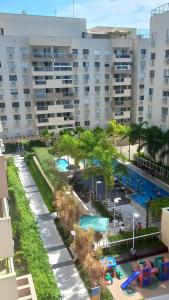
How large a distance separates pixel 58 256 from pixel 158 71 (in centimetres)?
2559

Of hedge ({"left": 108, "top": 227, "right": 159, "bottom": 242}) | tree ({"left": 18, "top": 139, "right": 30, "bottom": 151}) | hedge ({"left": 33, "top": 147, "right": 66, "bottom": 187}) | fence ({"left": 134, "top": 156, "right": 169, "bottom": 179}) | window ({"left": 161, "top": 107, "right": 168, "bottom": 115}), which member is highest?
window ({"left": 161, "top": 107, "right": 168, "bottom": 115})

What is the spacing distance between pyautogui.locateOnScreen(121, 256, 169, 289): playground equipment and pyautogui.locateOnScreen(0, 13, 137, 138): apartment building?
34.0m

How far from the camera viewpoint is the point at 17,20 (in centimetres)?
4528

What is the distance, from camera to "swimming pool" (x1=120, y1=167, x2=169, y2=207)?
1159 inches

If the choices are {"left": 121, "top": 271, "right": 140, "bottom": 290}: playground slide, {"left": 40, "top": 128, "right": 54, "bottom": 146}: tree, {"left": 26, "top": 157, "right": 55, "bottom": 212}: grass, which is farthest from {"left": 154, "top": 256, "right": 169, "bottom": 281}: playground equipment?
{"left": 40, "top": 128, "right": 54, "bottom": 146}: tree

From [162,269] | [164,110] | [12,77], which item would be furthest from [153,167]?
[12,77]

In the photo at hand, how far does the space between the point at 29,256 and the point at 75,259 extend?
13.6 feet

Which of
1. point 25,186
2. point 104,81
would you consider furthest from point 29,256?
point 104,81

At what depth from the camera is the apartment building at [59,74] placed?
4400 centimetres

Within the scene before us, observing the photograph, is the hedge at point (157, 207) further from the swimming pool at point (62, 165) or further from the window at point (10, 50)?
the window at point (10, 50)

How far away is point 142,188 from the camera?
104ft

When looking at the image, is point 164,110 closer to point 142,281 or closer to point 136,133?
point 136,133

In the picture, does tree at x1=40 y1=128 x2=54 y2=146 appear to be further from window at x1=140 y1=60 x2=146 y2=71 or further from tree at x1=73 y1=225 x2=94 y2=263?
tree at x1=73 y1=225 x2=94 y2=263

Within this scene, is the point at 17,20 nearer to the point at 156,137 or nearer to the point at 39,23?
the point at 39,23
